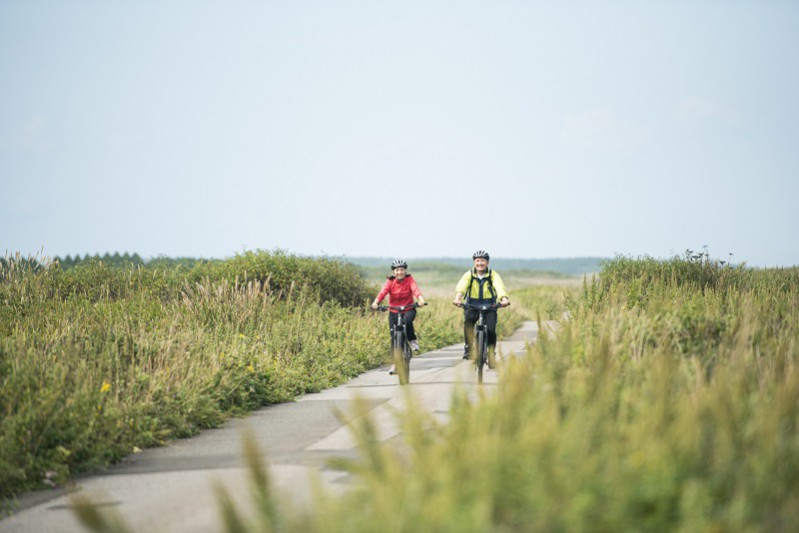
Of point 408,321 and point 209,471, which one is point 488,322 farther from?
point 209,471

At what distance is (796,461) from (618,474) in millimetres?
1476

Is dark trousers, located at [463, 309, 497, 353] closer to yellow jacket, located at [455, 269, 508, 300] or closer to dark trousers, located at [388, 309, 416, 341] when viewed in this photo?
yellow jacket, located at [455, 269, 508, 300]

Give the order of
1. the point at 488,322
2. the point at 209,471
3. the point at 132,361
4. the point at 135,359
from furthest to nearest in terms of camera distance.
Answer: the point at 488,322
the point at 135,359
the point at 132,361
the point at 209,471

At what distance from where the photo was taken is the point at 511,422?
477 cm

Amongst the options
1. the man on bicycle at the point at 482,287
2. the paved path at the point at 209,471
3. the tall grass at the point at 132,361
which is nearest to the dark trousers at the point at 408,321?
the man on bicycle at the point at 482,287

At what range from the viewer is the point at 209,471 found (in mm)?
7328

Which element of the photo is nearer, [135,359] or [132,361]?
[132,361]

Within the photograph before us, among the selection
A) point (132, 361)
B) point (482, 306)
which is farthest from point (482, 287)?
point (132, 361)

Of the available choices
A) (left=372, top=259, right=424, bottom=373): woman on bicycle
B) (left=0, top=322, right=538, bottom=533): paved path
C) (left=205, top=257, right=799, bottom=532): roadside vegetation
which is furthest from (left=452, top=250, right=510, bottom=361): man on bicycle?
(left=205, top=257, right=799, bottom=532): roadside vegetation

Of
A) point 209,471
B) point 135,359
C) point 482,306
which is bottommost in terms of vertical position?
point 209,471

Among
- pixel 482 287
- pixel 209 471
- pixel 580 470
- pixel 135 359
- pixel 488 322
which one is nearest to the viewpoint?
pixel 580 470

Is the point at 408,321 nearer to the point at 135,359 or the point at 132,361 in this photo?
the point at 135,359

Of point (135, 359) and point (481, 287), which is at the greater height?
point (481, 287)

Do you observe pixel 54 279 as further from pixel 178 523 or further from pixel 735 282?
pixel 735 282
